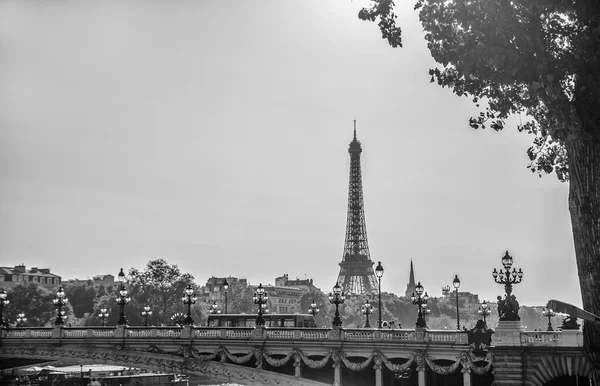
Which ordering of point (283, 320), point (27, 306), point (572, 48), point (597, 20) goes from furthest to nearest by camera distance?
point (27, 306) → point (283, 320) → point (572, 48) → point (597, 20)

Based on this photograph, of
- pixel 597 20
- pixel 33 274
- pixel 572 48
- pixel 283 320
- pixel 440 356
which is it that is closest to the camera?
pixel 597 20

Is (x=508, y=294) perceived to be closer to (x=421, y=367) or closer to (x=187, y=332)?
(x=421, y=367)

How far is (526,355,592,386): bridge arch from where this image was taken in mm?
39062

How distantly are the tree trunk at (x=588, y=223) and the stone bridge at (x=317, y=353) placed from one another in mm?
22692

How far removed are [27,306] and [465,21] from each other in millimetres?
132932

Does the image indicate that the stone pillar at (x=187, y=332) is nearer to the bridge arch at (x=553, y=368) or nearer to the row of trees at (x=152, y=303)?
the bridge arch at (x=553, y=368)

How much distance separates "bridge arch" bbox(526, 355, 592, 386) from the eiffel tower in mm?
123280

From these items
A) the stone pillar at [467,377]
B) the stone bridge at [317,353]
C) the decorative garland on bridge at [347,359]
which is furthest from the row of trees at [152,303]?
the stone pillar at [467,377]

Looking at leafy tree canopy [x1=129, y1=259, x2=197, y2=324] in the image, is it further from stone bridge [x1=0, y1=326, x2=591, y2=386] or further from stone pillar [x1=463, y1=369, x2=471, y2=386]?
stone pillar [x1=463, y1=369, x2=471, y2=386]

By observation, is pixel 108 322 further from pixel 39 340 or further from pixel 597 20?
pixel 597 20

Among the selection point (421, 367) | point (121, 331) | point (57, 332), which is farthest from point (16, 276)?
point (421, 367)

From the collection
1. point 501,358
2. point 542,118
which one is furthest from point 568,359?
point 542,118

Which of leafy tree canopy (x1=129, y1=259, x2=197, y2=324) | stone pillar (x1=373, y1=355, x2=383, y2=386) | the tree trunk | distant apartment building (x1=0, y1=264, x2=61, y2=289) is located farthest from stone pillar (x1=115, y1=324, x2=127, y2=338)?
distant apartment building (x1=0, y1=264, x2=61, y2=289)

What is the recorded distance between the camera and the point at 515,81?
68.3 ft
